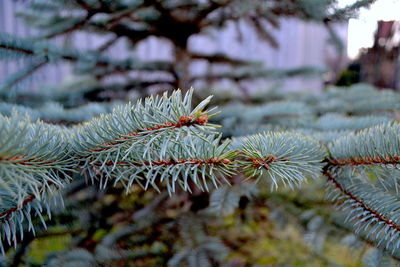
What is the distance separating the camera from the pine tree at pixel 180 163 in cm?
35

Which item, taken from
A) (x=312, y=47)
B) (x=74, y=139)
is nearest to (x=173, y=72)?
(x=74, y=139)

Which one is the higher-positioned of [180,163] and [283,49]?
[283,49]

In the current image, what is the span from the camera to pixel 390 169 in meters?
0.40

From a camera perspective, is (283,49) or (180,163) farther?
(283,49)

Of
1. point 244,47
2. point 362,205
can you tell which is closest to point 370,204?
point 362,205

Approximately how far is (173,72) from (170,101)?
78cm

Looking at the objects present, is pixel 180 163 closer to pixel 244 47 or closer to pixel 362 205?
pixel 362 205

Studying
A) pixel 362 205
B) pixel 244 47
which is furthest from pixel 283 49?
pixel 362 205

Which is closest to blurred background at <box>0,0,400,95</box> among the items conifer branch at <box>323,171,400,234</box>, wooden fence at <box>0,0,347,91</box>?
wooden fence at <box>0,0,347,91</box>

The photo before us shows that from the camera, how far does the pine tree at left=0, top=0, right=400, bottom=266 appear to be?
0.35 metres

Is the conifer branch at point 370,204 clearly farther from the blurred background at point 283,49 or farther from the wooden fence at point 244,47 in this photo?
the wooden fence at point 244,47

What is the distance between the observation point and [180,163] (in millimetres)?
365

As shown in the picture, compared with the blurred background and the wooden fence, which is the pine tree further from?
the wooden fence

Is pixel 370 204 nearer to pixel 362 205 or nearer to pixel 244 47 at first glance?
pixel 362 205
